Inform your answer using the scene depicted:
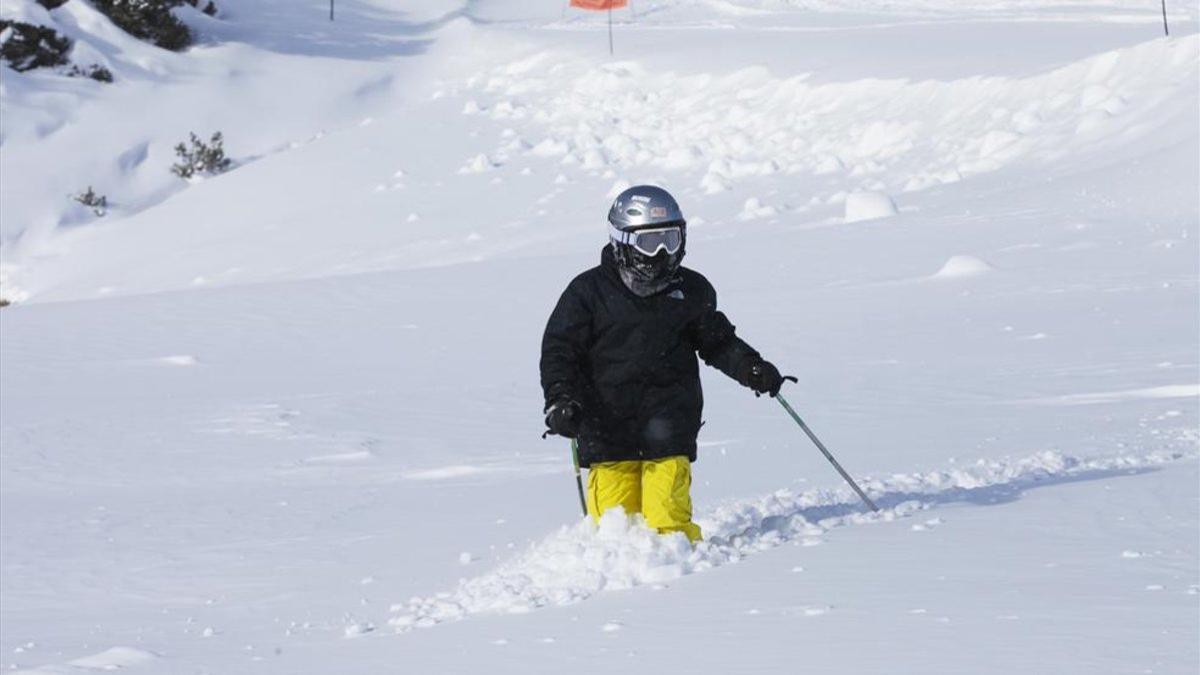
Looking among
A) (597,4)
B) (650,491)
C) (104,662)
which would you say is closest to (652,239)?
(650,491)

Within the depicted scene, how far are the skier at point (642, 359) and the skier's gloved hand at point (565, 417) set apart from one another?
0.22 feet

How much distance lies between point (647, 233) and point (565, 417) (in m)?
0.62

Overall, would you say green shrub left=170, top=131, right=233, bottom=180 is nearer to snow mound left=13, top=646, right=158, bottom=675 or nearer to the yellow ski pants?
the yellow ski pants

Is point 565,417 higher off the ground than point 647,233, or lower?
lower

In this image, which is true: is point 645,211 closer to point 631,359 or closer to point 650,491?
point 631,359

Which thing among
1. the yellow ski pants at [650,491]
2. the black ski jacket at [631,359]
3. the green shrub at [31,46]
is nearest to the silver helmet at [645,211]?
the black ski jacket at [631,359]

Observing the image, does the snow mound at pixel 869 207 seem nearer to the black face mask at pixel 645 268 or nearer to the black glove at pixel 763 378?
the black glove at pixel 763 378

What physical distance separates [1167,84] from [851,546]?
15.8 m

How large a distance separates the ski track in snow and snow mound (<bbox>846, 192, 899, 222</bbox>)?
32.2 ft

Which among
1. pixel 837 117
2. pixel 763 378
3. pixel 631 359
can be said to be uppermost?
pixel 631 359

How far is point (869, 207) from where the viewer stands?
1720cm

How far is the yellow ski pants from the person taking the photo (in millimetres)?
5844

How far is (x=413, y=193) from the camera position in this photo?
80.2ft

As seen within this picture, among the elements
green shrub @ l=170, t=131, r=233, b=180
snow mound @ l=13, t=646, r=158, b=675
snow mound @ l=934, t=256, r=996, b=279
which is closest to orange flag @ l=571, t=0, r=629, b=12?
green shrub @ l=170, t=131, r=233, b=180
